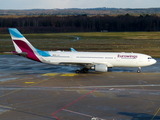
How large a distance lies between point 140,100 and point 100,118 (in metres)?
7.85

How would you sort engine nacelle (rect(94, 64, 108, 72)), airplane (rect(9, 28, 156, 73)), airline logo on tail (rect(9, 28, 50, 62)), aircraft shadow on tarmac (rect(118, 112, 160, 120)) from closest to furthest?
aircraft shadow on tarmac (rect(118, 112, 160, 120)) → engine nacelle (rect(94, 64, 108, 72)) → airplane (rect(9, 28, 156, 73)) → airline logo on tail (rect(9, 28, 50, 62))

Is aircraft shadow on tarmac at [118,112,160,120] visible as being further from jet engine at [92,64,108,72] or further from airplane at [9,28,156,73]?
airplane at [9,28,156,73]

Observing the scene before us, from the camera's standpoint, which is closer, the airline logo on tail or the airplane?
the airplane

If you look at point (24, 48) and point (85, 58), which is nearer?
point (85, 58)

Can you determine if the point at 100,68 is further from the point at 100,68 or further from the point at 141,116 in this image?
the point at 141,116

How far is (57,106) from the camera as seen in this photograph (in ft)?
96.3

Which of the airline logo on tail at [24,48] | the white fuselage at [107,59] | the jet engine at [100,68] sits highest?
the airline logo on tail at [24,48]

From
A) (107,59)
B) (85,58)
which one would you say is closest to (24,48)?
(85,58)

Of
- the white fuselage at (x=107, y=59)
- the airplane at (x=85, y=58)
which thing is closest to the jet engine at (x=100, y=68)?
the airplane at (x=85, y=58)

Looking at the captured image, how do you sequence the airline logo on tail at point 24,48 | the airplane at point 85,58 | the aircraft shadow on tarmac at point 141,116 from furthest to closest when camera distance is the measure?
the airline logo on tail at point 24,48 < the airplane at point 85,58 < the aircraft shadow on tarmac at point 141,116

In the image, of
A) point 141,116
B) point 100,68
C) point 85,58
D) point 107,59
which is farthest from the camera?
point 85,58

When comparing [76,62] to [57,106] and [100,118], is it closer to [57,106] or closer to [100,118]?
[57,106]

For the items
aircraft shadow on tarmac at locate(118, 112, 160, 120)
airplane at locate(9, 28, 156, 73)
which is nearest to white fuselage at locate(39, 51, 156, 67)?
airplane at locate(9, 28, 156, 73)

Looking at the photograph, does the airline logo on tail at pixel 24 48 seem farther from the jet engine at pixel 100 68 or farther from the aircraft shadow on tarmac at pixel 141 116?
the aircraft shadow on tarmac at pixel 141 116
